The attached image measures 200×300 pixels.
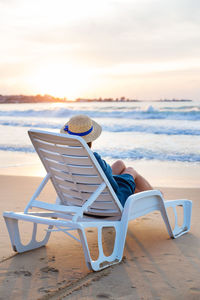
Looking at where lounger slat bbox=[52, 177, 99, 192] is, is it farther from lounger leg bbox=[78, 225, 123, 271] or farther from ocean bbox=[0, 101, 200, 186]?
Result: ocean bbox=[0, 101, 200, 186]

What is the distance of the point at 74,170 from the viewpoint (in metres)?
3.72

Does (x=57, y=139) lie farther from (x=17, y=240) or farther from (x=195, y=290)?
(x=195, y=290)

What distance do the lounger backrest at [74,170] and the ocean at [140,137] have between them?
427cm

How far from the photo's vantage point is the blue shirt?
146 inches

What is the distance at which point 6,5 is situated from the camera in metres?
12.9

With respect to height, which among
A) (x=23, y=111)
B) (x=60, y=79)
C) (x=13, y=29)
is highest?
(x=13, y=29)

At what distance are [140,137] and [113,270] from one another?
14219 mm

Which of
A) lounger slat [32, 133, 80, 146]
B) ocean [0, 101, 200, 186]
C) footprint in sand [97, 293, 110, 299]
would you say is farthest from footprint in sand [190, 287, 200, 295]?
ocean [0, 101, 200, 186]

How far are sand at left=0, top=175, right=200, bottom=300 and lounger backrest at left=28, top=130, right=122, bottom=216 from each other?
51 centimetres

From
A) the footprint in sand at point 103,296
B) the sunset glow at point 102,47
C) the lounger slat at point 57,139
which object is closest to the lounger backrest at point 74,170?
the lounger slat at point 57,139

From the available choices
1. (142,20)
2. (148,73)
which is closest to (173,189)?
(142,20)

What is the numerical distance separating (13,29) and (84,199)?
15.7 m

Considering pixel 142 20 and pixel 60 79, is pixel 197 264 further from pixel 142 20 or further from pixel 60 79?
pixel 60 79

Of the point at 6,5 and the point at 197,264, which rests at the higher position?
the point at 6,5
